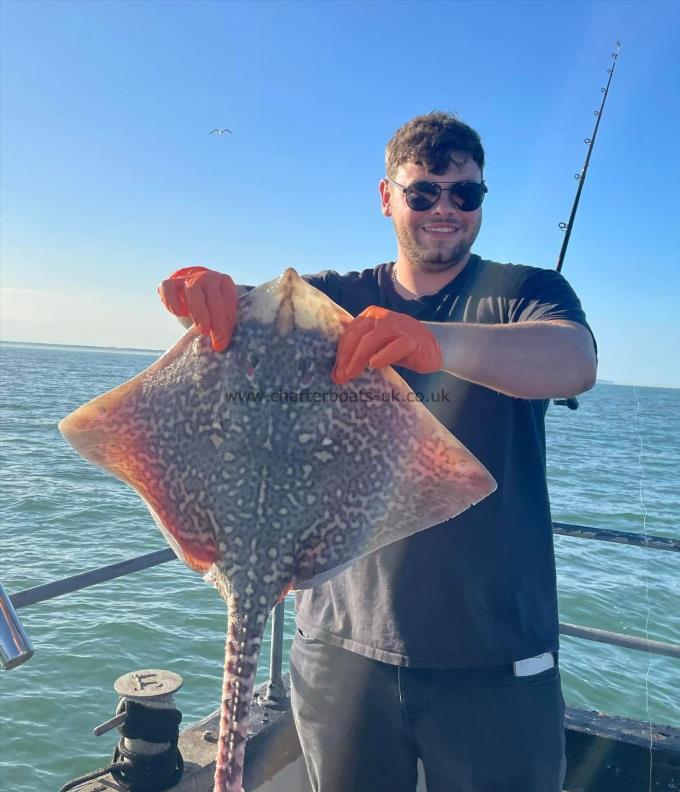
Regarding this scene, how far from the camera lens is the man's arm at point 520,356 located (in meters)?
2.21

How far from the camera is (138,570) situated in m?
3.07

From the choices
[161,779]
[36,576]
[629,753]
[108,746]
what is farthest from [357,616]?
[36,576]

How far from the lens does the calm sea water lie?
804 centimetres

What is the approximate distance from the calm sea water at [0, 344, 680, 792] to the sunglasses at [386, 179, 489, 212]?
14.4 ft

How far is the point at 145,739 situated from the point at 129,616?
8.02 meters

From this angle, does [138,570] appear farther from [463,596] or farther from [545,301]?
[545,301]

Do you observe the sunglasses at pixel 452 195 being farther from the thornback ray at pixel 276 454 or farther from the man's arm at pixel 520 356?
the thornback ray at pixel 276 454

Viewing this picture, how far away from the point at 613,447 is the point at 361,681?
3842cm

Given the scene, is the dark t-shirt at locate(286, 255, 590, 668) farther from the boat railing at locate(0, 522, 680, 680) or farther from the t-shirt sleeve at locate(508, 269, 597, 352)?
the boat railing at locate(0, 522, 680, 680)

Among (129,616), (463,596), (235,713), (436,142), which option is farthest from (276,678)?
(129,616)

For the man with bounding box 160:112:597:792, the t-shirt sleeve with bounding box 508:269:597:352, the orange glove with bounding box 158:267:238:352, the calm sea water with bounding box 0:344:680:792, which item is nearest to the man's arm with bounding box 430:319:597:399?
the man with bounding box 160:112:597:792

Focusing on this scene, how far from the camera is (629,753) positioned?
3910mm

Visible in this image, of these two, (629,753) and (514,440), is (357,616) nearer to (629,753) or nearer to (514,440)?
(514,440)

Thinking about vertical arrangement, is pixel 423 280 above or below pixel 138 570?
above
